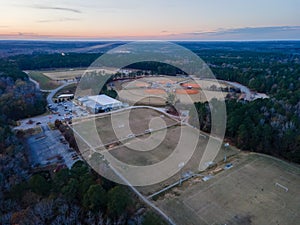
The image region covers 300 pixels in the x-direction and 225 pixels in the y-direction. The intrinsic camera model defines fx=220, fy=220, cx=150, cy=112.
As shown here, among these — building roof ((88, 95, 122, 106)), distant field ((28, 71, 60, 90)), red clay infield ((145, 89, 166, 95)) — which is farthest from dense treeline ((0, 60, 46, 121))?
red clay infield ((145, 89, 166, 95))

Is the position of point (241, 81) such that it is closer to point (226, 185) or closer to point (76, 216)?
point (226, 185)

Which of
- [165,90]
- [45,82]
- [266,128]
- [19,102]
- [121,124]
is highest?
[19,102]

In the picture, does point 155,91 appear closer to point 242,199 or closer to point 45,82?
point 45,82

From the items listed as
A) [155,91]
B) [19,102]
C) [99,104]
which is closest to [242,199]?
[99,104]

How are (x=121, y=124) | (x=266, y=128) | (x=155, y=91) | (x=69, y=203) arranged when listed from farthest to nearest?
(x=155, y=91)
(x=121, y=124)
(x=266, y=128)
(x=69, y=203)

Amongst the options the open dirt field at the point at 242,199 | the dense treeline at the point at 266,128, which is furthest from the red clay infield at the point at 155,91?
the open dirt field at the point at 242,199

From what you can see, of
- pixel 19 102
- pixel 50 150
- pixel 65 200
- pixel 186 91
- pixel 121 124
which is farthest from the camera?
pixel 186 91
